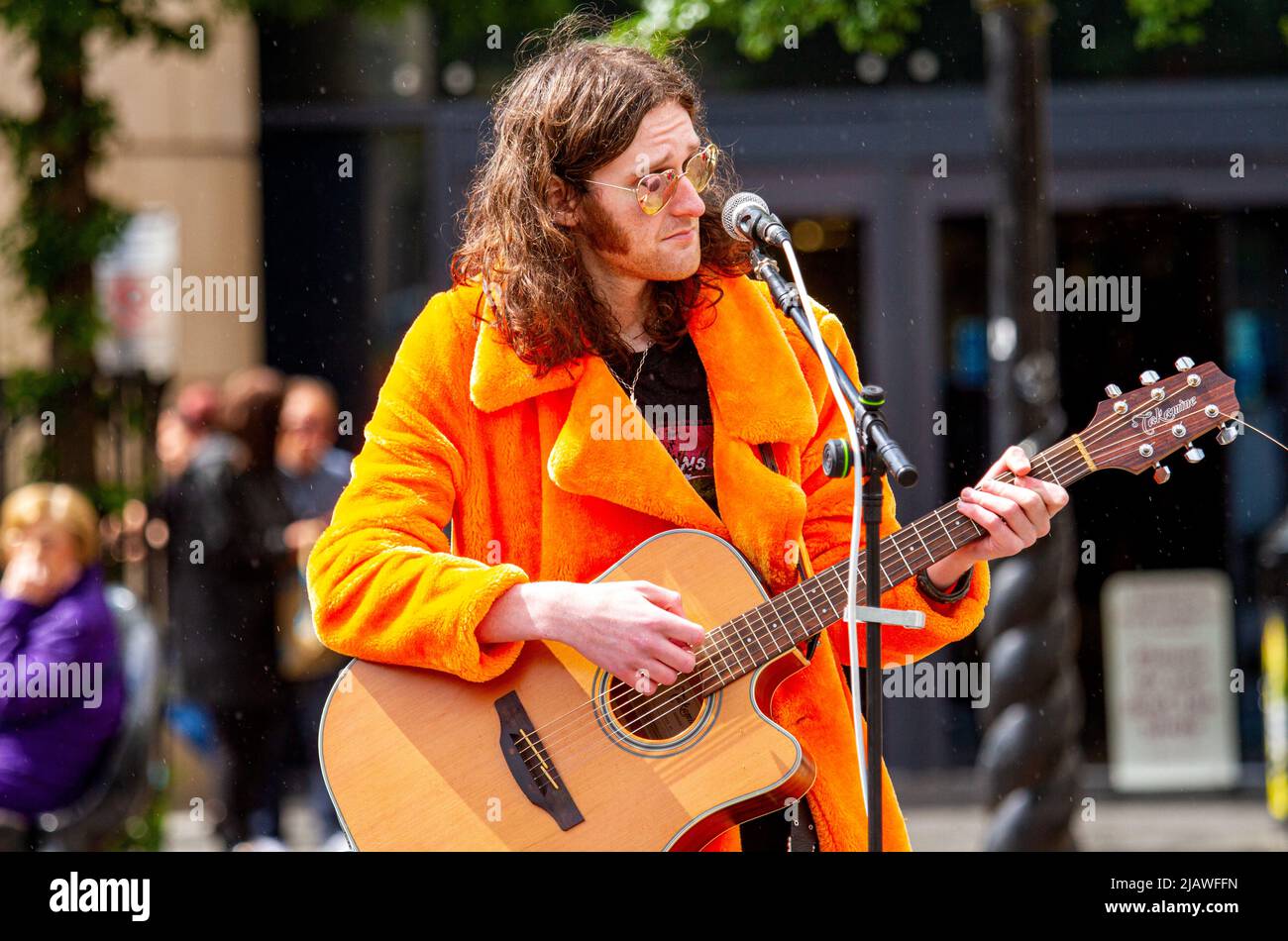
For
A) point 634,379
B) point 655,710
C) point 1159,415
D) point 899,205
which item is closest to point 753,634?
point 655,710

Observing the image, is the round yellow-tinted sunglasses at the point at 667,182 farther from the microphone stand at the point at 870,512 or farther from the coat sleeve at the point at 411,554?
the coat sleeve at the point at 411,554

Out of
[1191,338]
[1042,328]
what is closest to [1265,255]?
[1191,338]

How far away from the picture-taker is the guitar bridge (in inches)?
104

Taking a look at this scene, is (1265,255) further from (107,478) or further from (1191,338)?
(107,478)

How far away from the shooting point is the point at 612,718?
2.66 metres

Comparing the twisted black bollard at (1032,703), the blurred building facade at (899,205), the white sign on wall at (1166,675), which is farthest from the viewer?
the white sign on wall at (1166,675)

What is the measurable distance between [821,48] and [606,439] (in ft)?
7.98

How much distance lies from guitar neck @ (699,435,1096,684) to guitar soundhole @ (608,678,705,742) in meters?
0.07

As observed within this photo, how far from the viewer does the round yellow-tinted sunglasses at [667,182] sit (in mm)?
2641

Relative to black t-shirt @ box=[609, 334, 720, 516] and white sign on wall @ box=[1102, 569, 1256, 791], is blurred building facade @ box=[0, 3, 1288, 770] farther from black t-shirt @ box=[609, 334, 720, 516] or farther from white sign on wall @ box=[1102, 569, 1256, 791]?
black t-shirt @ box=[609, 334, 720, 516]

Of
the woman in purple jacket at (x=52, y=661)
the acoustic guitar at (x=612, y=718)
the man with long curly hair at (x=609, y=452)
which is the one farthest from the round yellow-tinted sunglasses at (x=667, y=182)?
the woman in purple jacket at (x=52, y=661)

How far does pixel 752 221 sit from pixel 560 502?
57 cm

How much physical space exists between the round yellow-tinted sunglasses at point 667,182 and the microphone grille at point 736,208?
0.11 m

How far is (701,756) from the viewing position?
2.59 metres
